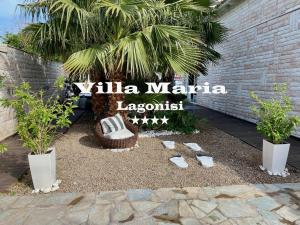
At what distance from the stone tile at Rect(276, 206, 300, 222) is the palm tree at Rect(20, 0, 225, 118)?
3.49 metres

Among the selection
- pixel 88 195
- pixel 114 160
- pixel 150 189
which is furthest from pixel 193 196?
pixel 114 160

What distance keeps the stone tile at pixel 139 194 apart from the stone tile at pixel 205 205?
0.61 m

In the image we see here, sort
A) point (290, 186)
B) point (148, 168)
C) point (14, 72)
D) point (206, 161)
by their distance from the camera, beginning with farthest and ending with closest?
point (14, 72), point (206, 161), point (148, 168), point (290, 186)

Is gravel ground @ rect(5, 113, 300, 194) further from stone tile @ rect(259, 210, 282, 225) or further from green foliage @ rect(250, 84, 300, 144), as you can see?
stone tile @ rect(259, 210, 282, 225)

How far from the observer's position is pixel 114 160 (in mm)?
5348

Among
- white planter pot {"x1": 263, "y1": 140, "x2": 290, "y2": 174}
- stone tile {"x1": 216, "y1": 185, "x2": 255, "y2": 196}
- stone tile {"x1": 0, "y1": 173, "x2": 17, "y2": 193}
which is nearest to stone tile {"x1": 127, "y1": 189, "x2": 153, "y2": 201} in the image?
stone tile {"x1": 216, "y1": 185, "x2": 255, "y2": 196}

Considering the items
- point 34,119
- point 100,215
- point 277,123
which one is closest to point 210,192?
point 100,215

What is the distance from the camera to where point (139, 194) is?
12.5ft

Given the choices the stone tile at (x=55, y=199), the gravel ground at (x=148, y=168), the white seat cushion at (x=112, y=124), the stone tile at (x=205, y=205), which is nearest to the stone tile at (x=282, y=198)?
the gravel ground at (x=148, y=168)

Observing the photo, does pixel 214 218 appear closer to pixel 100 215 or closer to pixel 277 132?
pixel 100 215

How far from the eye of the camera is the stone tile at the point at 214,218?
312 centimetres

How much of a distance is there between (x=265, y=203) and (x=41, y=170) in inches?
116

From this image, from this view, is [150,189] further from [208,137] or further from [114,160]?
[208,137]

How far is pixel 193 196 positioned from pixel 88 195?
1.39m
